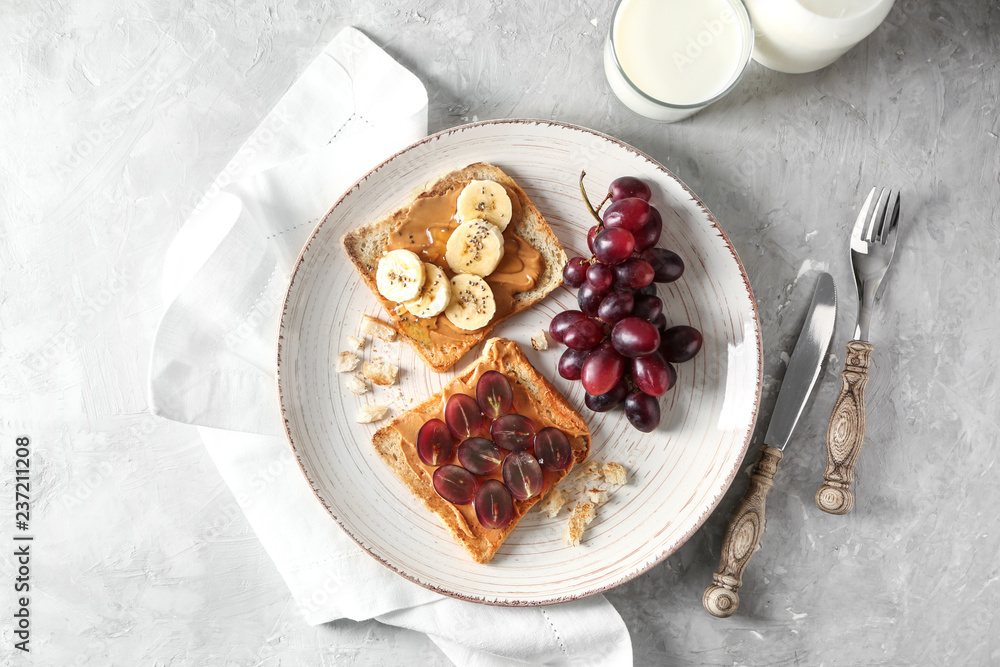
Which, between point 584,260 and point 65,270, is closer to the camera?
point 584,260

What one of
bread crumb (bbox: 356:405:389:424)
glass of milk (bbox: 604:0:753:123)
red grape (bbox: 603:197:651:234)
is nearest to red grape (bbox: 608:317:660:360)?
red grape (bbox: 603:197:651:234)

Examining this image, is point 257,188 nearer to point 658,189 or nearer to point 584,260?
point 584,260

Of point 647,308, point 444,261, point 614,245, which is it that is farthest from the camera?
point 444,261

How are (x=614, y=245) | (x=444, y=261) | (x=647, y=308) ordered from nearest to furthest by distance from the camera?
(x=614, y=245) < (x=647, y=308) < (x=444, y=261)

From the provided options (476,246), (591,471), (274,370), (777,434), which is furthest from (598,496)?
(274,370)

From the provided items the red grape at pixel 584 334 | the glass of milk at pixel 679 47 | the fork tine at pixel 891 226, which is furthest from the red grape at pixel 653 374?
the fork tine at pixel 891 226

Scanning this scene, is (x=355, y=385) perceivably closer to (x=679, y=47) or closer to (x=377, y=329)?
(x=377, y=329)

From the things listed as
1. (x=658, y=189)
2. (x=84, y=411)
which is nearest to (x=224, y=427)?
(x=84, y=411)
